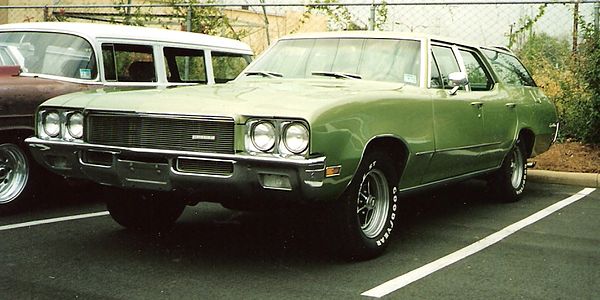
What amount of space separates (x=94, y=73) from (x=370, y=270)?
3.52 meters

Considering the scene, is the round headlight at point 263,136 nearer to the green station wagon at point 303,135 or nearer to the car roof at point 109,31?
the green station wagon at point 303,135

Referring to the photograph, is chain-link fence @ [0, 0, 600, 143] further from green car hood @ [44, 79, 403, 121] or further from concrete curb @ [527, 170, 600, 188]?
green car hood @ [44, 79, 403, 121]

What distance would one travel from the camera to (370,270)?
4.46m

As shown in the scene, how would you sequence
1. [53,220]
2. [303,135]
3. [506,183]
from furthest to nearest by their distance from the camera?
[506,183] < [53,220] < [303,135]

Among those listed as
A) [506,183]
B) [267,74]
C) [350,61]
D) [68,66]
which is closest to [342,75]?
[350,61]

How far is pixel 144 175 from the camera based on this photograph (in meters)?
4.31

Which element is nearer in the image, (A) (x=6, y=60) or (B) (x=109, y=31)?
(A) (x=6, y=60)

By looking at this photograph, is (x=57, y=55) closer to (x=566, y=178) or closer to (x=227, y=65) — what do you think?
(x=227, y=65)

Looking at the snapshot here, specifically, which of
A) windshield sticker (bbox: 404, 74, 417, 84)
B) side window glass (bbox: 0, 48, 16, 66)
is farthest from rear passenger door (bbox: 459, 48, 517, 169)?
side window glass (bbox: 0, 48, 16, 66)

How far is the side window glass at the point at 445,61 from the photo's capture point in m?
5.84

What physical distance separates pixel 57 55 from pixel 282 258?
130 inches

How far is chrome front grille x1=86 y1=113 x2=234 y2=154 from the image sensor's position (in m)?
4.10

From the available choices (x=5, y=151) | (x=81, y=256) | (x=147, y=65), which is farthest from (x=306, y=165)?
(x=147, y=65)

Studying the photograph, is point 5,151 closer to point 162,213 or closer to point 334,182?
point 162,213
